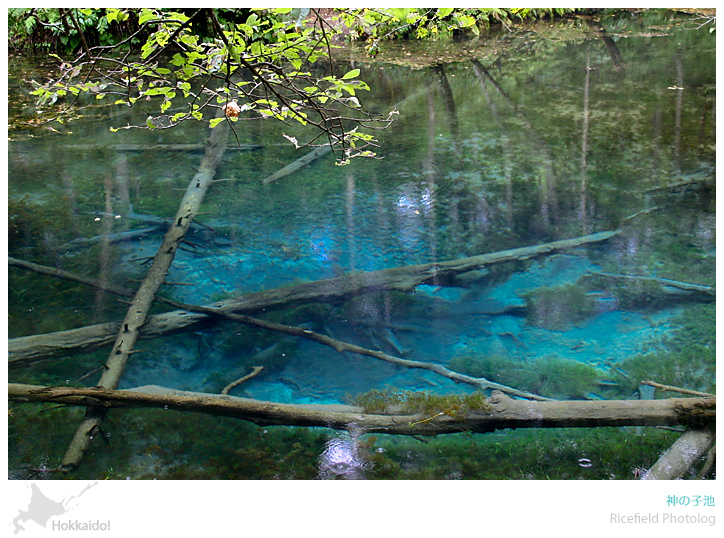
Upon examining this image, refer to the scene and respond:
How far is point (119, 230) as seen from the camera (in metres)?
4.82

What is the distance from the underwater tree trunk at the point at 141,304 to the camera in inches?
110

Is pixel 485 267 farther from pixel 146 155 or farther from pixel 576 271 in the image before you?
pixel 146 155

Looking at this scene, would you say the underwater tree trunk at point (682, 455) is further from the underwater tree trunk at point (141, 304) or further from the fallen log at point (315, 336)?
the underwater tree trunk at point (141, 304)

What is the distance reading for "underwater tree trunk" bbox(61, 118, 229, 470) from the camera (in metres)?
2.79

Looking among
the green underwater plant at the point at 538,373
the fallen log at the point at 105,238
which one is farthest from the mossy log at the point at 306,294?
the fallen log at the point at 105,238

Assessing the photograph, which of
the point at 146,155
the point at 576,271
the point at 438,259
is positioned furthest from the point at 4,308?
the point at 146,155

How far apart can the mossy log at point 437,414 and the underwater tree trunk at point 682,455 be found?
2.6 inches

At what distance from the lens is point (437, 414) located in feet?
9.25

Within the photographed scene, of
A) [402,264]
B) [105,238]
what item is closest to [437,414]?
[402,264]

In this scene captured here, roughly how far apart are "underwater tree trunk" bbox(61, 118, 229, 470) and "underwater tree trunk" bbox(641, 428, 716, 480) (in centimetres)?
285

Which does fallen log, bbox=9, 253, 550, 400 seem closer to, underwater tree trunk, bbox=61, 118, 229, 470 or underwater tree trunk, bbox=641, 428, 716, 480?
underwater tree trunk, bbox=61, 118, 229, 470

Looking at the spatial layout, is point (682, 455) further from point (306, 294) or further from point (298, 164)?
point (298, 164)

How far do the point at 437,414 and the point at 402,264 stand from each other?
1714 millimetres

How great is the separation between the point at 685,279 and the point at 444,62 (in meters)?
8.20
